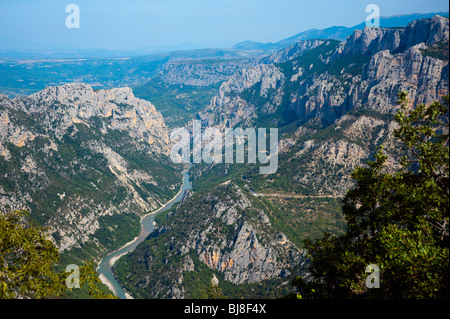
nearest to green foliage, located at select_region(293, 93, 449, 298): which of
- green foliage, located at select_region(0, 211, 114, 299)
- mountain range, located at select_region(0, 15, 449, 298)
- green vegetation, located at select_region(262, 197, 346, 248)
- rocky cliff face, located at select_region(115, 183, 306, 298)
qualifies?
green foliage, located at select_region(0, 211, 114, 299)

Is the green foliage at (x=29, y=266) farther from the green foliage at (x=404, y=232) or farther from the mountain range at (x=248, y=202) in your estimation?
the mountain range at (x=248, y=202)

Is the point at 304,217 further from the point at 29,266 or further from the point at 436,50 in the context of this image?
the point at 29,266

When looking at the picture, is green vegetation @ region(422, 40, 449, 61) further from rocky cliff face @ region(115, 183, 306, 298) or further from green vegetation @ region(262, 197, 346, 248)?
rocky cliff face @ region(115, 183, 306, 298)

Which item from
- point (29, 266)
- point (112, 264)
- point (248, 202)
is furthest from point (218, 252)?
point (29, 266)

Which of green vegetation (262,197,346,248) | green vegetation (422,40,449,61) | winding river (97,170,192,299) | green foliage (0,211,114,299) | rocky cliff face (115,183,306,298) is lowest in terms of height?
winding river (97,170,192,299)

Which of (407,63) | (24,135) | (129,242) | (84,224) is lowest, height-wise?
(129,242)

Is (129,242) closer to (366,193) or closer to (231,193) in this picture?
(231,193)
